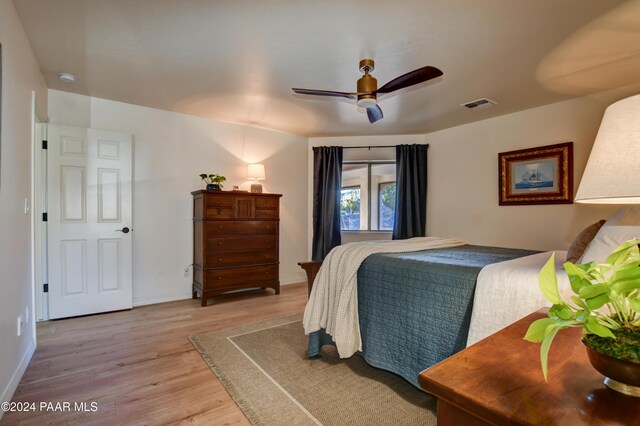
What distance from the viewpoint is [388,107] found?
3812 millimetres

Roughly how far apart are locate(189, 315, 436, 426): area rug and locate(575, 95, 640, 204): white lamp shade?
149cm

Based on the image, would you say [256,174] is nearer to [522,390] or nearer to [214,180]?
[214,180]

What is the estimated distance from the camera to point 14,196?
2051mm

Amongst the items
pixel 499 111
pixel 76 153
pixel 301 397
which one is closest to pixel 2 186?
pixel 76 153

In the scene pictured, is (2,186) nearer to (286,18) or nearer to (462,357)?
(286,18)

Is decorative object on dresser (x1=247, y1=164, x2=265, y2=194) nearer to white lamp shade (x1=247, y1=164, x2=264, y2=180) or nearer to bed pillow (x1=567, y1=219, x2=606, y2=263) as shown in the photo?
white lamp shade (x1=247, y1=164, x2=264, y2=180)

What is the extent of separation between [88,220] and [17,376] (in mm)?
1777

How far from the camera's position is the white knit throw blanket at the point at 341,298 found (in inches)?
83.6

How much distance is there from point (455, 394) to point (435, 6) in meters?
2.20

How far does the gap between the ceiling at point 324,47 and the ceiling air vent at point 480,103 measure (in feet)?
0.27

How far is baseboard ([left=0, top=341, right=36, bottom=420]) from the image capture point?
70.5 inches

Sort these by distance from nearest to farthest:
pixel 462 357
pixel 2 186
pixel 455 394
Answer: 1. pixel 455 394
2. pixel 462 357
3. pixel 2 186


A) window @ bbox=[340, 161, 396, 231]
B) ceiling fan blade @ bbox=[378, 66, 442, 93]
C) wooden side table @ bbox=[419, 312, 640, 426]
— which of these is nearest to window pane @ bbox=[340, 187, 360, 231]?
window @ bbox=[340, 161, 396, 231]

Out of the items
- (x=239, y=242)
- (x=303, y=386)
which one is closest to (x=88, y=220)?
(x=239, y=242)
